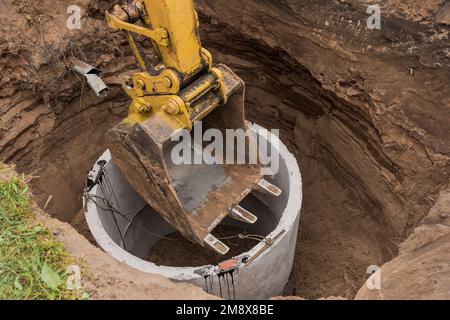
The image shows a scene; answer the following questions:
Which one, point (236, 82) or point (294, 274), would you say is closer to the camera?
point (236, 82)

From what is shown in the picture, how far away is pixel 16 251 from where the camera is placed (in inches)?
131

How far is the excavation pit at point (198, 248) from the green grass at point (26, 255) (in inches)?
30.7

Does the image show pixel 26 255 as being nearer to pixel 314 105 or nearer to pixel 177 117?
pixel 177 117

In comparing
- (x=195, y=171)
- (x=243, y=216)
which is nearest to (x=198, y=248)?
(x=195, y=171)

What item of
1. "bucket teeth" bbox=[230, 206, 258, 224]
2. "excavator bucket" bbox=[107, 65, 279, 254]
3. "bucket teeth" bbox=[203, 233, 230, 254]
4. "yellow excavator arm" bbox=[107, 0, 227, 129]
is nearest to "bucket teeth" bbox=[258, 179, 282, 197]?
"excavator bucket" bbox=[107, 65, 279, 254]

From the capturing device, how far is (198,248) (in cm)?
545

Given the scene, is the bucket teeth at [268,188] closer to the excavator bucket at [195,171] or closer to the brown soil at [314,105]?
the excavator bucket at [195,171]

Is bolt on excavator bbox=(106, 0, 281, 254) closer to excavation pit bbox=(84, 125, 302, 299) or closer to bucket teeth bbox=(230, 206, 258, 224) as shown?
bucket teeth bbox=(230, 206, 258, 224)

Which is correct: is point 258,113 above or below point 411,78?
below

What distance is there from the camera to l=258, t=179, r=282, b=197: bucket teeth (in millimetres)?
4594
